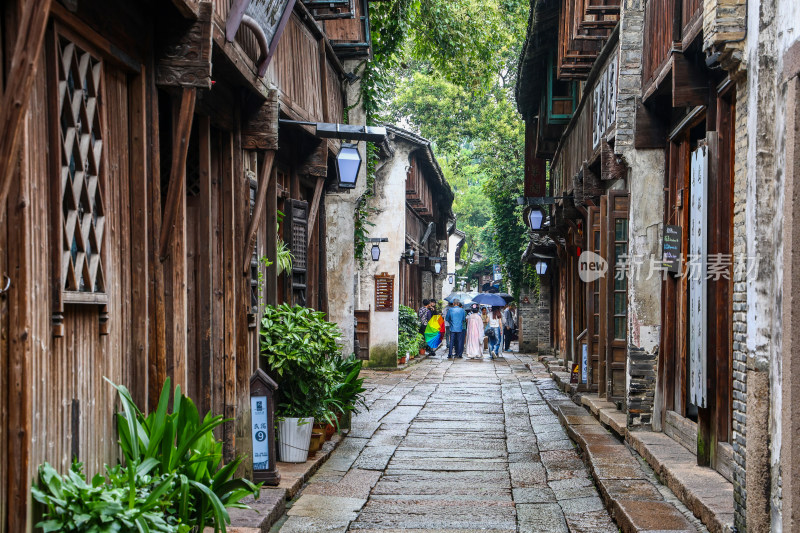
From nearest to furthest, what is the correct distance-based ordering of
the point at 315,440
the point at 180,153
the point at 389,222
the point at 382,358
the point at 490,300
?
the point at 180,153 → the point at 315,440 → the point at 382,358 → the point at 389,222 → the point at 490,300

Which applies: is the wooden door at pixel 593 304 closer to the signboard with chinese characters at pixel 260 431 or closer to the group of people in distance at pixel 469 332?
the signboard with chinese characters at pixel 260 431

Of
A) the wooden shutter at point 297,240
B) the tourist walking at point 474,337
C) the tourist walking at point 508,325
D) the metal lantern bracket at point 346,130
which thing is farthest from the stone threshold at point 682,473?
the tourist walking at point 508,325

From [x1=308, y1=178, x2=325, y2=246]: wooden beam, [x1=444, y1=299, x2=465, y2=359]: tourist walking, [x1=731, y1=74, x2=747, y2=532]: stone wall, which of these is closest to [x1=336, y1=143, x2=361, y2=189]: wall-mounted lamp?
[x1=308, y1=178, x2=325, y2=246]: wooden beam

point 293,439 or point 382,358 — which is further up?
point 293,439

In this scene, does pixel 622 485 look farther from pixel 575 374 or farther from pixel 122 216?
pixel 575 374

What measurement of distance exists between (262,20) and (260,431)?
3.15 meters

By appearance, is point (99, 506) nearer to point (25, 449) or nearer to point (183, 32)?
point (25, 449)

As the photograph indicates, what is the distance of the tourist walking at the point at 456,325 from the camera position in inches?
1061

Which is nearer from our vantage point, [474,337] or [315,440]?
[315,440]

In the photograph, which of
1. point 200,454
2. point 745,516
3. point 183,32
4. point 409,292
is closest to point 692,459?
point 745,516

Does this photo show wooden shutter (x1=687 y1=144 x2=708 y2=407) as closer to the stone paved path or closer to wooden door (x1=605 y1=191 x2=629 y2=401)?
the stone paved path

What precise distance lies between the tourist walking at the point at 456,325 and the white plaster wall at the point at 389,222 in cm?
432

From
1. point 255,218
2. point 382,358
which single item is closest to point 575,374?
point 382,358

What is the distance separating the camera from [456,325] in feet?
89.3
